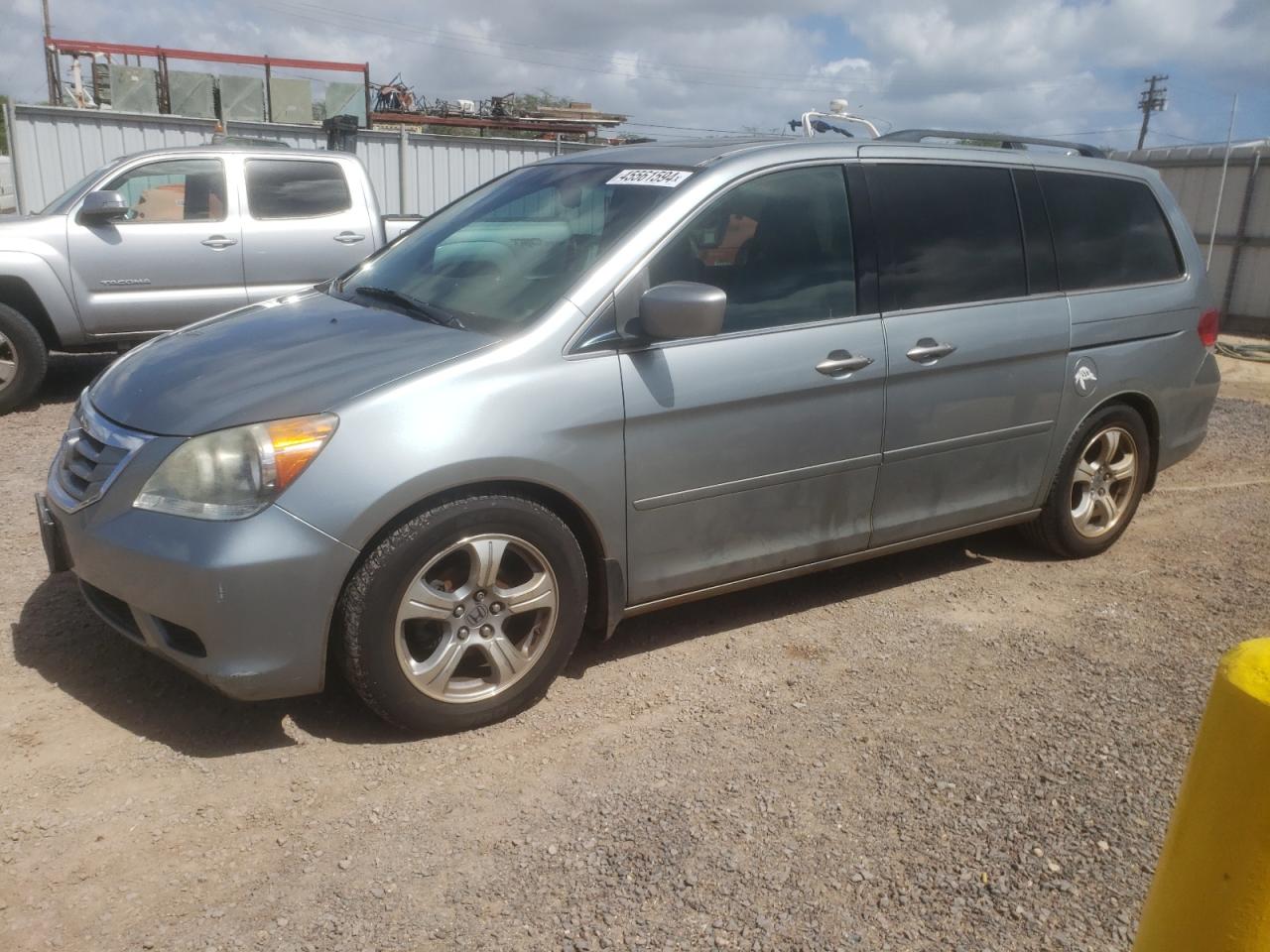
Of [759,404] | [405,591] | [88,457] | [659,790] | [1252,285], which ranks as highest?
[759,404]

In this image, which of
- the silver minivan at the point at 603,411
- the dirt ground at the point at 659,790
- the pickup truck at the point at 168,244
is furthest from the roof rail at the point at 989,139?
the pickup truck at the point at 168,244

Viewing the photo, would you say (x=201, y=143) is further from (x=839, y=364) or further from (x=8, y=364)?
(x=839, y=364)

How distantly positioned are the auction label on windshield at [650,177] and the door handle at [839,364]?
0.81 metres

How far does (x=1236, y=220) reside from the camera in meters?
14.7

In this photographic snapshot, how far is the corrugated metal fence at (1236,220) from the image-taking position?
14469 mm

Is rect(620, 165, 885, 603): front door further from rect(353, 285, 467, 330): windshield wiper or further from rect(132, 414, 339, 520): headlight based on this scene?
rect(132, 414, 339, 520): headlight

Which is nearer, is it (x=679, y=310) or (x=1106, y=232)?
(x=679, y=310)

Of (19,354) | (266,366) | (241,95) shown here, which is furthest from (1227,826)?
(241,95)

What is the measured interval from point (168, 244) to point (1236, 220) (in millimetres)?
13375

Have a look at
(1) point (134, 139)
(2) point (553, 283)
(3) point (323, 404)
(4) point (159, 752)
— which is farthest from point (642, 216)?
(1) point (134, 139)

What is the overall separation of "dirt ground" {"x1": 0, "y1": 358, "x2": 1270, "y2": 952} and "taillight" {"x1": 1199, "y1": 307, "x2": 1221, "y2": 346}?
1.40 metres

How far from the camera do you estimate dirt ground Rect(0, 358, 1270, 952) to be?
2627mm

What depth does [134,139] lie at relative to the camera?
51.3 feet

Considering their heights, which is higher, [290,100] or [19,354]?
[290,100]
